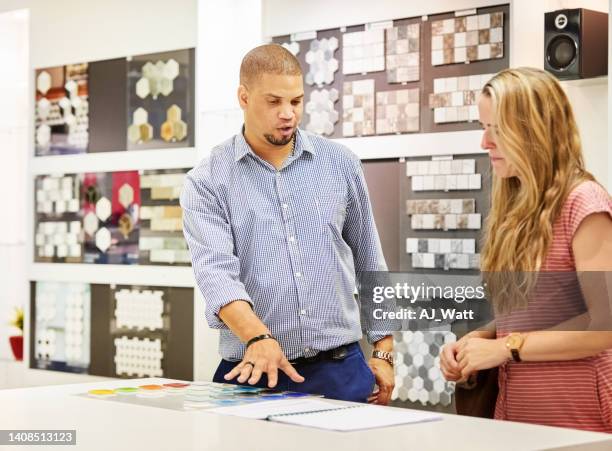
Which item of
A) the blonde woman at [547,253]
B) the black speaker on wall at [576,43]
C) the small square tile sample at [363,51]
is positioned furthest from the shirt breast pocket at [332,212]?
the small square tile sample at [363,51]

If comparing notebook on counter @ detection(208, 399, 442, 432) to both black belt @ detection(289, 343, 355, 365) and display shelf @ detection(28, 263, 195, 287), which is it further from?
display shelf @ detection(28, 263, 195, 287)

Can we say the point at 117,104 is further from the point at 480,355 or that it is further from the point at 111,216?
the point at 480,355

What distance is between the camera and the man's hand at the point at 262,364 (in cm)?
280

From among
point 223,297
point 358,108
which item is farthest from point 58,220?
point 223,297

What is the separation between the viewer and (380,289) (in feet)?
11.7

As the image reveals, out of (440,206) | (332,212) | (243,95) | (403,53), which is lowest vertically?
(332,212)

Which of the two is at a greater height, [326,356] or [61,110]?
[61,110]

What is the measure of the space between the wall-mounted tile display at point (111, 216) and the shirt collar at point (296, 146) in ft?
12.3

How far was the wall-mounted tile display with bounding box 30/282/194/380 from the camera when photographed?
268 inches

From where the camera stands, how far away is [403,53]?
18.7 feet

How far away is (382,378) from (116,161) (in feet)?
14.1

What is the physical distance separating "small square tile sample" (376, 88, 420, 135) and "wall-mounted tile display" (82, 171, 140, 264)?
1995 millimetres

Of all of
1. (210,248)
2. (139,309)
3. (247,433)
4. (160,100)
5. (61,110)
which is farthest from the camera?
A: (61,110)

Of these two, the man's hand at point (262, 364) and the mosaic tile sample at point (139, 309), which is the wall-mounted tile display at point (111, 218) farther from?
the man's hand at point (262, 364)
